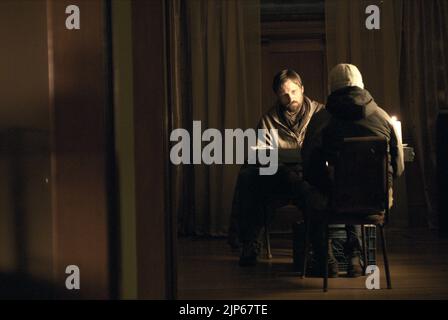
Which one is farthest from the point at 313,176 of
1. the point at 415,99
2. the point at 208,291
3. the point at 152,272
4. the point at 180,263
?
the point at 415,99

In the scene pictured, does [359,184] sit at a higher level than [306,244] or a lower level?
higher

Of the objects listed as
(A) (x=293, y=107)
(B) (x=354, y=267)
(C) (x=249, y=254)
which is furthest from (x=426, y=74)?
(B) (x=354, y=267)

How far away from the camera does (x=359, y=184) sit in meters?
3.86

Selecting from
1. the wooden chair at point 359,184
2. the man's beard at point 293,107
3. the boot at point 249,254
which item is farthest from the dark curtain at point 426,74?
the wooden chair at point 359,184

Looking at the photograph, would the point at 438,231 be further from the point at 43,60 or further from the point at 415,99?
the point at 43,60

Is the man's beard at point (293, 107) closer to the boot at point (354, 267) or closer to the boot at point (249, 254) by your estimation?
the boot at point (249, 254)

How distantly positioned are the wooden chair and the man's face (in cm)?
124

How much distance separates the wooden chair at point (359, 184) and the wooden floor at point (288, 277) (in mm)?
168

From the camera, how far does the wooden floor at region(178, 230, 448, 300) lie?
3.82 metres

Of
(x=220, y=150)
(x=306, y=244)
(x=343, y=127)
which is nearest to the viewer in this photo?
(x=343, y=127)

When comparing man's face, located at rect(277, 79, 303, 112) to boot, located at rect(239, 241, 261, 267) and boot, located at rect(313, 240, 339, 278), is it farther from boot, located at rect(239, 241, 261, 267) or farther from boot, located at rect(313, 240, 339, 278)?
boot, located at rect(313, 240, 339, 278)

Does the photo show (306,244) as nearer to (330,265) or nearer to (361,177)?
(330,265)

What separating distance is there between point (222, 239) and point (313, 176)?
2609 millimetres

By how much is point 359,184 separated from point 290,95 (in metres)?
1.39
